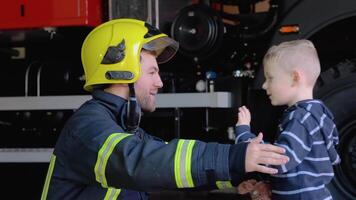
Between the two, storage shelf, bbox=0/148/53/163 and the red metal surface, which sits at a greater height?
the red metal surface

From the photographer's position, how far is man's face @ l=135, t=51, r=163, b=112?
217 cm

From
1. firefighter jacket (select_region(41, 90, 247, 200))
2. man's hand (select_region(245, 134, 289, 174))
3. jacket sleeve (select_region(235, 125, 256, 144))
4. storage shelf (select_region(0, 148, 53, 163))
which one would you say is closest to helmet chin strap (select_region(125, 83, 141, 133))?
firefighter jacket (select_region(41, 90, 247, 200))

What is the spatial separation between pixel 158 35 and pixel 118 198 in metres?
0.66

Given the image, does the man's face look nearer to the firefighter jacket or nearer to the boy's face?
the firefighter jacket

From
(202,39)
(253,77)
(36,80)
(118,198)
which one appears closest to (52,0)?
(36,80)

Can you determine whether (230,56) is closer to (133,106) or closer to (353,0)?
(353,0)

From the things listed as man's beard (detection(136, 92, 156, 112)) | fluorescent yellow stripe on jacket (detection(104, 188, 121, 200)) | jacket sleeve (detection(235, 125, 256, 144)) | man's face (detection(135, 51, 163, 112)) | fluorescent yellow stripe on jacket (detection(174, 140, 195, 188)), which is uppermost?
man's face (detection(135, 51, 163, 112))

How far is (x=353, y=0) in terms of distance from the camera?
3.34 m

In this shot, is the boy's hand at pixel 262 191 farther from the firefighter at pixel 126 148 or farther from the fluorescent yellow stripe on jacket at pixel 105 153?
the fluorescent yellow stripe on jacket at pixel 105 153

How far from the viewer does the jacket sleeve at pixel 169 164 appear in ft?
5.20

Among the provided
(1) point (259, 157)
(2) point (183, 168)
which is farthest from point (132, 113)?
(1) point (259, 157)

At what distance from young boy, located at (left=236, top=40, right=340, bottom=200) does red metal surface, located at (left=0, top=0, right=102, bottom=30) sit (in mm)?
1853

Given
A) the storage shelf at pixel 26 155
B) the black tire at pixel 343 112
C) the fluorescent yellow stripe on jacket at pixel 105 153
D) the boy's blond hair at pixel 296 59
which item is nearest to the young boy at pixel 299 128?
the boy's blond hair at pixel 296 59

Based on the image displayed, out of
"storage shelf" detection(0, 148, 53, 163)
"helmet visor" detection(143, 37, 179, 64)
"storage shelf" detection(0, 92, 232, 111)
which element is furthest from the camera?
"storage shelf" detection(0, 148, 53, 163)
